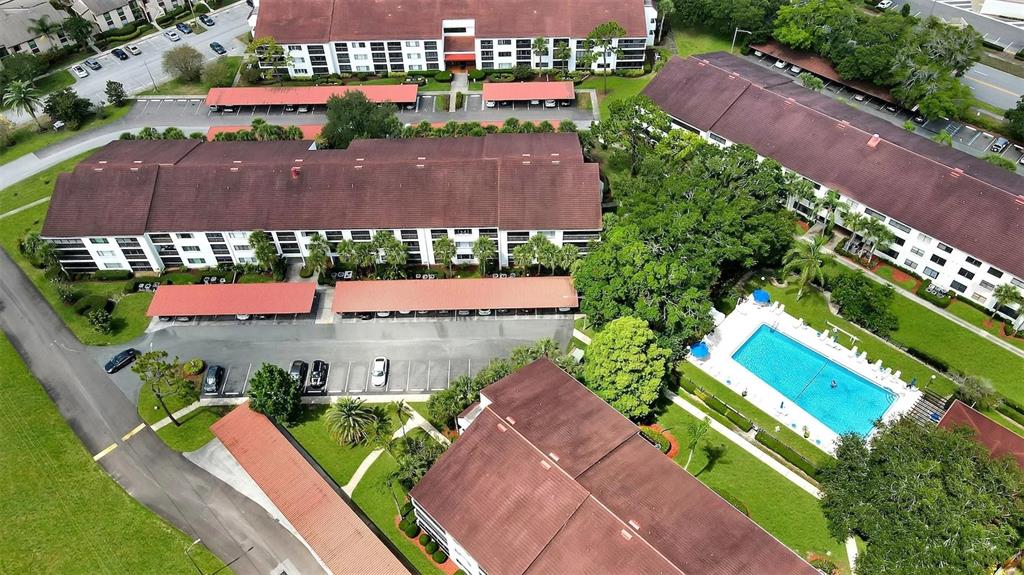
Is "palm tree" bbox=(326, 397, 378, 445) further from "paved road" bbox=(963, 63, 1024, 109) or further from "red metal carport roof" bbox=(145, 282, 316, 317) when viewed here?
"paved road" bbox=(963, 63, 1024, 109)

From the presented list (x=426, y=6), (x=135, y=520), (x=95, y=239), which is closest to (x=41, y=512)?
(x=135, y=520)

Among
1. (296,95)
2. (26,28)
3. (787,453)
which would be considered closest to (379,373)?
(787,453)

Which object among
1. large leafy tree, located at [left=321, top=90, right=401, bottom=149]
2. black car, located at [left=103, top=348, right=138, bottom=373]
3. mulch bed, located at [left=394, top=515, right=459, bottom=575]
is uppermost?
large leafy tree, located at [left=321, top=90, right=401, bottom=149]

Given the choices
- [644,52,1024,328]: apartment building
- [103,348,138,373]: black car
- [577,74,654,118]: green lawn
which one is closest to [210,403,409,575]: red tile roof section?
[103,348,138,373]: black car

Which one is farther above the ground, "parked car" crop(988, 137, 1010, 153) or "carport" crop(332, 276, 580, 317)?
"parked car" crop(988, 137, 1010, 153)

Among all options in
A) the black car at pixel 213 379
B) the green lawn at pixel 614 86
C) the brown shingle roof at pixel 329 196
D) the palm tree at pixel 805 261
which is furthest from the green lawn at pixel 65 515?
the green lawn at pixel 614 86

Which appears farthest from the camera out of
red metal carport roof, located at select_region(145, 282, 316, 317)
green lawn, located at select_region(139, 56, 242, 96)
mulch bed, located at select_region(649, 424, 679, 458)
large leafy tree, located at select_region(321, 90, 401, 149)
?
green lawn, located at select_region(139, 56, 242, 96)

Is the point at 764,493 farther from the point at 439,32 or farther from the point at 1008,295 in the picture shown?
the point at 439,32

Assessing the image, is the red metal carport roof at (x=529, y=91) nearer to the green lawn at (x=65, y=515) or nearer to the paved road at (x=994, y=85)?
the paved road at (x=994, y=85)
